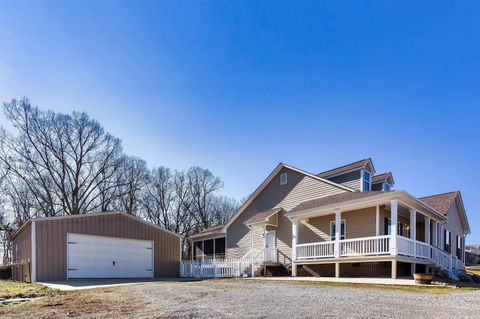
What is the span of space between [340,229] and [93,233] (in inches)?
509

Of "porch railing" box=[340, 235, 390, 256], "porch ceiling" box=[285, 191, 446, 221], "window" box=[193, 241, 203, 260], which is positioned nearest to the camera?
"porch ceiling" box=[285, 191, 446, 221]

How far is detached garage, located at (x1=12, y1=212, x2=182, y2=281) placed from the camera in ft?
55.7

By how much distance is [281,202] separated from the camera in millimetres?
21312

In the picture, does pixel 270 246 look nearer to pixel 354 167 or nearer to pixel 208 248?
pixel 354 167

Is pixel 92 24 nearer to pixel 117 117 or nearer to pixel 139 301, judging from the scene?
pixel 117 117

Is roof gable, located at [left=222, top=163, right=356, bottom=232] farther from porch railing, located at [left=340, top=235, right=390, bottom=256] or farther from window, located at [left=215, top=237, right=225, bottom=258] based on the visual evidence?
porch railing, located at [left=340, top=235, right=390, bottom=256]

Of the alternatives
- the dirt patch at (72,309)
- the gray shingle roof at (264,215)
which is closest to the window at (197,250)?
the gray shingle roof at (264,215)

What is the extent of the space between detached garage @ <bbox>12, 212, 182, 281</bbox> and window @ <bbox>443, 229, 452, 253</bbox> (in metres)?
16.7

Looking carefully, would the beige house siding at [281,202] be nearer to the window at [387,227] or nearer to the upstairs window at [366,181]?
the upstairs window at [366,181]

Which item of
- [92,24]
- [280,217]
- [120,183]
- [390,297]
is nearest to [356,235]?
[280,217]

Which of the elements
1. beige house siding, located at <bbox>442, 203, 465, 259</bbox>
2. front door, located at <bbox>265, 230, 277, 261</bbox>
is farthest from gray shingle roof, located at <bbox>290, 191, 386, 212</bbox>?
beige house siding, located at <bbox>442, 203, 465, 259</bbox>

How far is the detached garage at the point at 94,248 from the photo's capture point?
17.0m

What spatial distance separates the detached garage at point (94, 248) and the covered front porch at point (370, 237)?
895 centimetres

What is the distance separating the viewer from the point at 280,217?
822 inches
